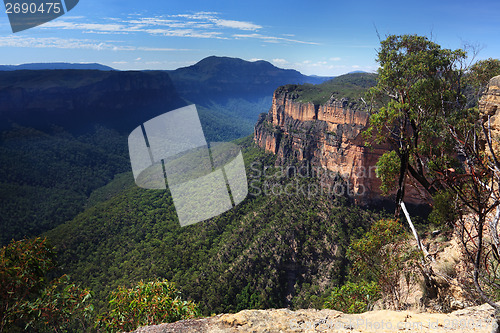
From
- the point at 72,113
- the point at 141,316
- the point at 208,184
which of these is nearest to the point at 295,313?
the point at 141,316

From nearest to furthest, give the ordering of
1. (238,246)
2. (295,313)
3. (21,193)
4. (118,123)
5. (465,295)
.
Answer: (295,313) → (465,295) → (238,246) → (21,193) → (118,123)

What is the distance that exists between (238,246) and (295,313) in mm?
22538

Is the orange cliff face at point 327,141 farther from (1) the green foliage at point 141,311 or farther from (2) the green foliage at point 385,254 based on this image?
(1) the green foliage at point 141,311

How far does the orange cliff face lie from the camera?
30.8m

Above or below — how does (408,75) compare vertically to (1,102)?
above

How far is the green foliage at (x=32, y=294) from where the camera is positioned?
4.43 metres

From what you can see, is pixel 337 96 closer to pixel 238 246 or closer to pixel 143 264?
pixel 238 246

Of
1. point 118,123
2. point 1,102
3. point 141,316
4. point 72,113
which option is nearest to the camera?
point 141,316

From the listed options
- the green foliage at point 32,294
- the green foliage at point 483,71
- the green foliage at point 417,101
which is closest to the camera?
the green foliage at point 32,294

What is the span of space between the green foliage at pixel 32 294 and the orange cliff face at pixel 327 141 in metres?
27.2

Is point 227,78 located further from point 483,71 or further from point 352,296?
point 352,296

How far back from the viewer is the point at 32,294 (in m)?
5.14

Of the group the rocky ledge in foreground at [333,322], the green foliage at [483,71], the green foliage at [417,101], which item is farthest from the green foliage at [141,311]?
the green foliage at [483,71]

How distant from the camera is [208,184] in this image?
35312 millimetres
